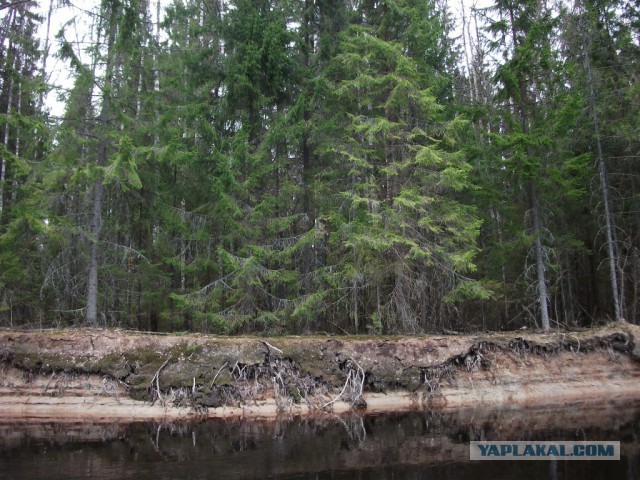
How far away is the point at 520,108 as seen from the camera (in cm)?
1454

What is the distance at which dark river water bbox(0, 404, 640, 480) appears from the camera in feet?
20.1

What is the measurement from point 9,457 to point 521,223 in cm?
1616

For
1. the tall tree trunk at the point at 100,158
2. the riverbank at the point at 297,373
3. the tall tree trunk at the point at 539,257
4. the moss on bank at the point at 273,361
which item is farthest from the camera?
the tall tree trunk at the point at 539,257

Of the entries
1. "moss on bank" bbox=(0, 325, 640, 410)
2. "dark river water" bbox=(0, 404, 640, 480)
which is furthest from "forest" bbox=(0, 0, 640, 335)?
"dark river water" bbox=(0, 404, 640, 480)

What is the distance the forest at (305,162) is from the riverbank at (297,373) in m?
1.41

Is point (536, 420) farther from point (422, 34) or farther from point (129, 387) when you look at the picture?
point (422, 34)

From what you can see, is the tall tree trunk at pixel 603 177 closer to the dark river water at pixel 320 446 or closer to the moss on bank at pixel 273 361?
the moss on bank at pixel 273 361

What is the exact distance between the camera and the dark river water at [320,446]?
612 centimetres
